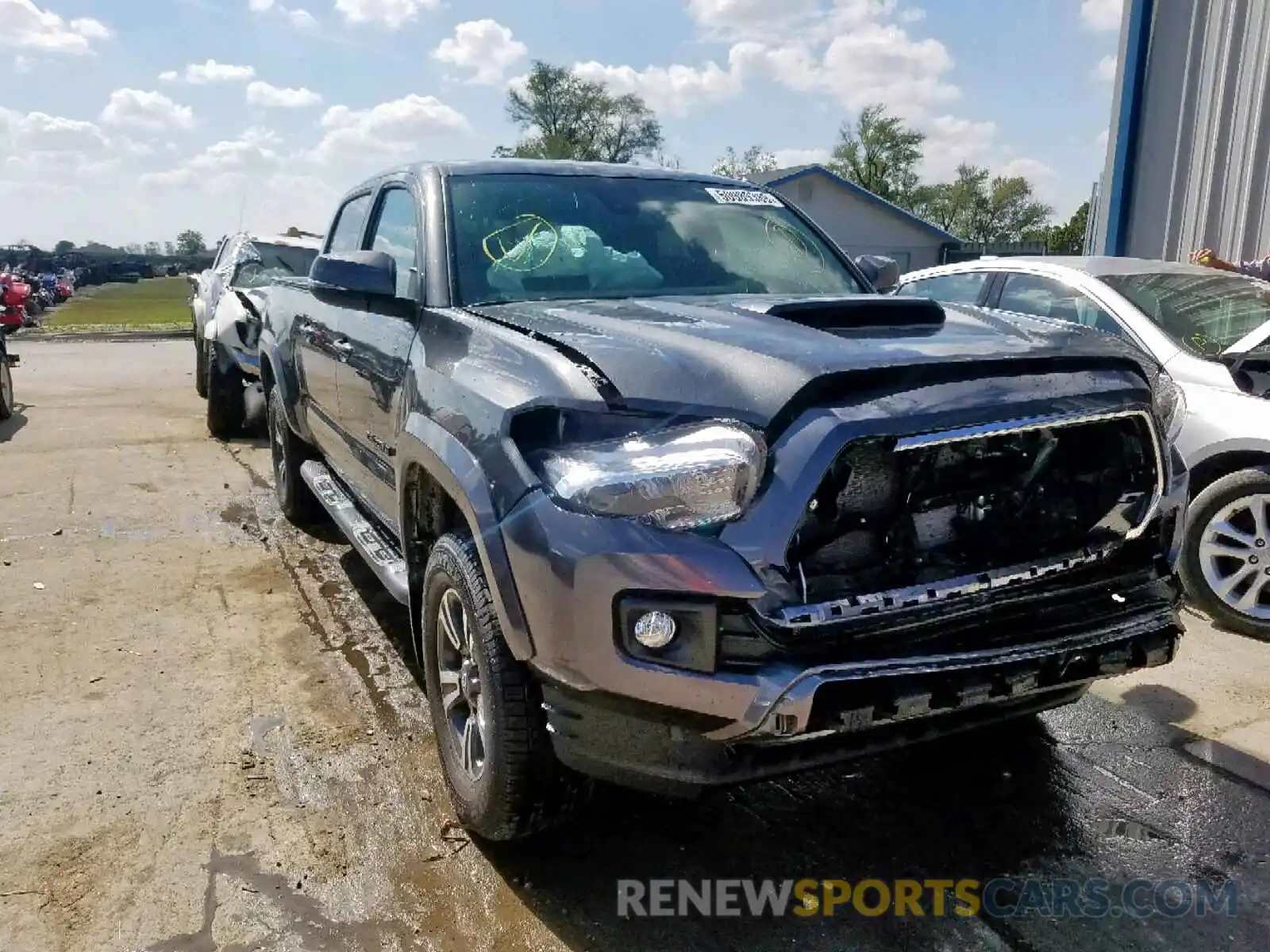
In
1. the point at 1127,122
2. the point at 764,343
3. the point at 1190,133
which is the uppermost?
the point at 1127,122

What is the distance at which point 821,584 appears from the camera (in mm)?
2223

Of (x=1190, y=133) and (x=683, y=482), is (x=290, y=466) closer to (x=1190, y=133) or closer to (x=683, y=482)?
(x=683, y=482)

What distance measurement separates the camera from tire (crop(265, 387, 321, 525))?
5.71m

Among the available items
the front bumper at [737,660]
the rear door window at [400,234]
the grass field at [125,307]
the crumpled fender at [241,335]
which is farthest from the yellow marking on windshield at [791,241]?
the grass field at [125,307]

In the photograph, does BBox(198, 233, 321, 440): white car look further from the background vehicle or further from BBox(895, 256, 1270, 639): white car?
BBox(895, 256, 1270, 639): white car

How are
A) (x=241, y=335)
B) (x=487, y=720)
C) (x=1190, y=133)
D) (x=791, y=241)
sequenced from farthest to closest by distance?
(x=1190, y=133) → (x=241, y=335) → (x=791, y=241) → (x=487, y=720)

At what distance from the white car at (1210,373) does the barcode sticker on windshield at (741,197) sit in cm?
71

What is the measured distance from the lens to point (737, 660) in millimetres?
2080

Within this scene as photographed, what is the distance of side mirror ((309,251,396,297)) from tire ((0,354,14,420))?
7783 mm

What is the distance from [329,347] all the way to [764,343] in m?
2.57

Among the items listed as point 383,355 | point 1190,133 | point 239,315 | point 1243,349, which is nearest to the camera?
point 383,355

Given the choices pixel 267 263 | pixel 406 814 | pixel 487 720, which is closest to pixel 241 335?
pixel 267 263

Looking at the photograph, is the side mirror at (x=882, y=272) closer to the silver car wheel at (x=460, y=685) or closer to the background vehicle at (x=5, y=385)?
the silver car wheel at (x=460, y=685)

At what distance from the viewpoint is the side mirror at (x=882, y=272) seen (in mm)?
4051
